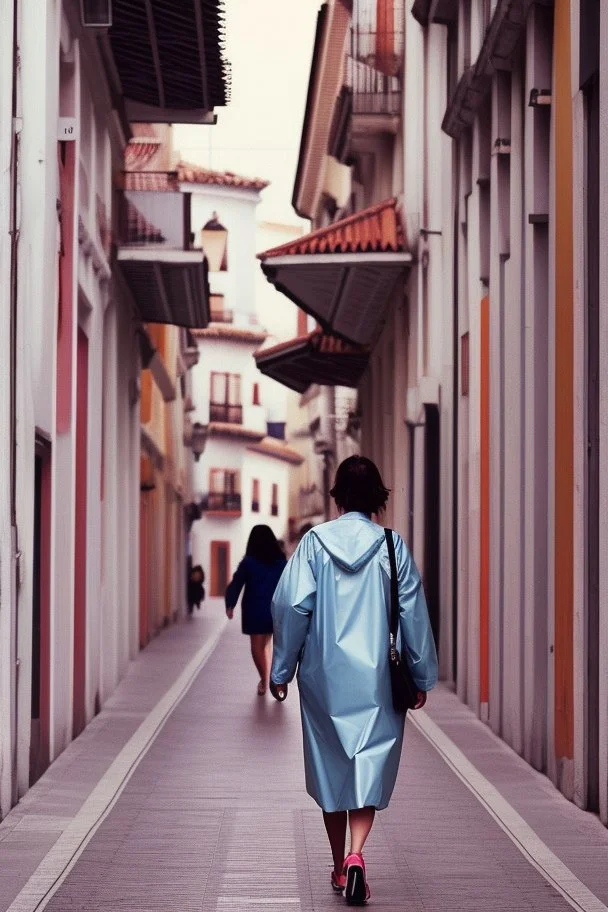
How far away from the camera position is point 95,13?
16.8m

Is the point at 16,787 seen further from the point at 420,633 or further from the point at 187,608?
the point at 187,608

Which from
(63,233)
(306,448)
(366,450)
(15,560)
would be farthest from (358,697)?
(306,448)

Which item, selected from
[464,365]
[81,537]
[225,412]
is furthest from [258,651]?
[225,412]

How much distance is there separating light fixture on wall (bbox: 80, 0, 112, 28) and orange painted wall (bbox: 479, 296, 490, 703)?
4359mm

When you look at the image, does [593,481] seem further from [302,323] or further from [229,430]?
[229,430]

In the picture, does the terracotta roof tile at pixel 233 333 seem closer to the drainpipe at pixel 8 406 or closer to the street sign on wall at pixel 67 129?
the street sign on wall at pixel 67 129

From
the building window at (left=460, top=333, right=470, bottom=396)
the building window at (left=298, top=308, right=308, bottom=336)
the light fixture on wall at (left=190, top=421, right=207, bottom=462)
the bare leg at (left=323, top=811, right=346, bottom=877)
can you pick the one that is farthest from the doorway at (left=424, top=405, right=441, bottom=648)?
the building window at (left=298, top=308, right=308, bottom=336)

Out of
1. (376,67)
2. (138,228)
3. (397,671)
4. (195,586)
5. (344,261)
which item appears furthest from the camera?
(195,586)

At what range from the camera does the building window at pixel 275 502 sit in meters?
90.7

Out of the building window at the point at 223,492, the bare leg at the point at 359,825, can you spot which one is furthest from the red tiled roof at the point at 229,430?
the bare leg at the point at 359,825

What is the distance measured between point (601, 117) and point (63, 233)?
5918 mm

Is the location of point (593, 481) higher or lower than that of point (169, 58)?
lower

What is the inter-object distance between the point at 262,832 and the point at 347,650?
83.7 inches

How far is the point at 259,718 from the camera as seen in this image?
17.2 m
